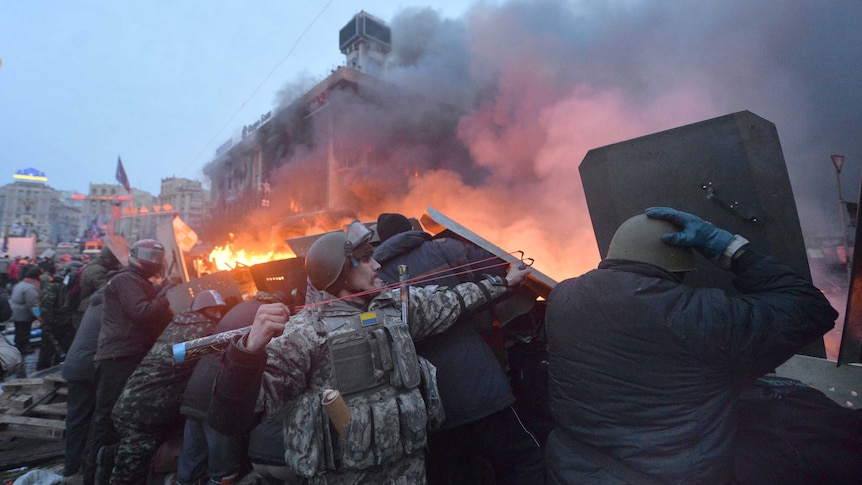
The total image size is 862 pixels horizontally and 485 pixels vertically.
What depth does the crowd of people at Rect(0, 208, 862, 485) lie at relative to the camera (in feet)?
4.68

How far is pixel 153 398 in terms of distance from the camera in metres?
2.67

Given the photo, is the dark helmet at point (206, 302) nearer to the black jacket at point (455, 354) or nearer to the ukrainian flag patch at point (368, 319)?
the black jacket at point (455, 354)

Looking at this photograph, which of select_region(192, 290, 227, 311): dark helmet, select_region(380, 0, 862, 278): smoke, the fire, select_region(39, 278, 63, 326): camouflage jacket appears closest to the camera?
select_region(192, 290, 227, 311): dark helmet

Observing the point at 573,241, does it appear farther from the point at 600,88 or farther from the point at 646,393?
the point at 646,393

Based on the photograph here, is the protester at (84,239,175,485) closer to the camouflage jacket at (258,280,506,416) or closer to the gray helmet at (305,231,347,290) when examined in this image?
the gray helmet at (305,231,347,290)

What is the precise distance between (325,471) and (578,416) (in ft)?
3.82

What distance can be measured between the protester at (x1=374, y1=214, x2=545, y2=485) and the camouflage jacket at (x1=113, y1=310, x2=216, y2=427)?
5.38 ft

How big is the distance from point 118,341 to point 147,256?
2.62ft

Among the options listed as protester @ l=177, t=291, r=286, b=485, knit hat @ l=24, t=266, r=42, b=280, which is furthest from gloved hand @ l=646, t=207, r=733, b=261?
knit hat @ l=24, t=266, r=42, b=280

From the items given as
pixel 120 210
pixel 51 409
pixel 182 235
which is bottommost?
pixel 51 409

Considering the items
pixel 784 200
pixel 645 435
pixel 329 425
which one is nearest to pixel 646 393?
pixel 645 435

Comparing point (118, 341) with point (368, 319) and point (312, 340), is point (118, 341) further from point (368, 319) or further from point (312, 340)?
point (368, 319)

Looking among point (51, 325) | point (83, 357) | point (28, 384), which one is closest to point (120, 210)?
point (51, 325)

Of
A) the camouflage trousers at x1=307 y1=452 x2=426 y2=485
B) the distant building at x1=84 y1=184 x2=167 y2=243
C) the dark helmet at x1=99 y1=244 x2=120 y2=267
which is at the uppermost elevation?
the distant building at x1=84 y1=184 x2=167 y2=243
